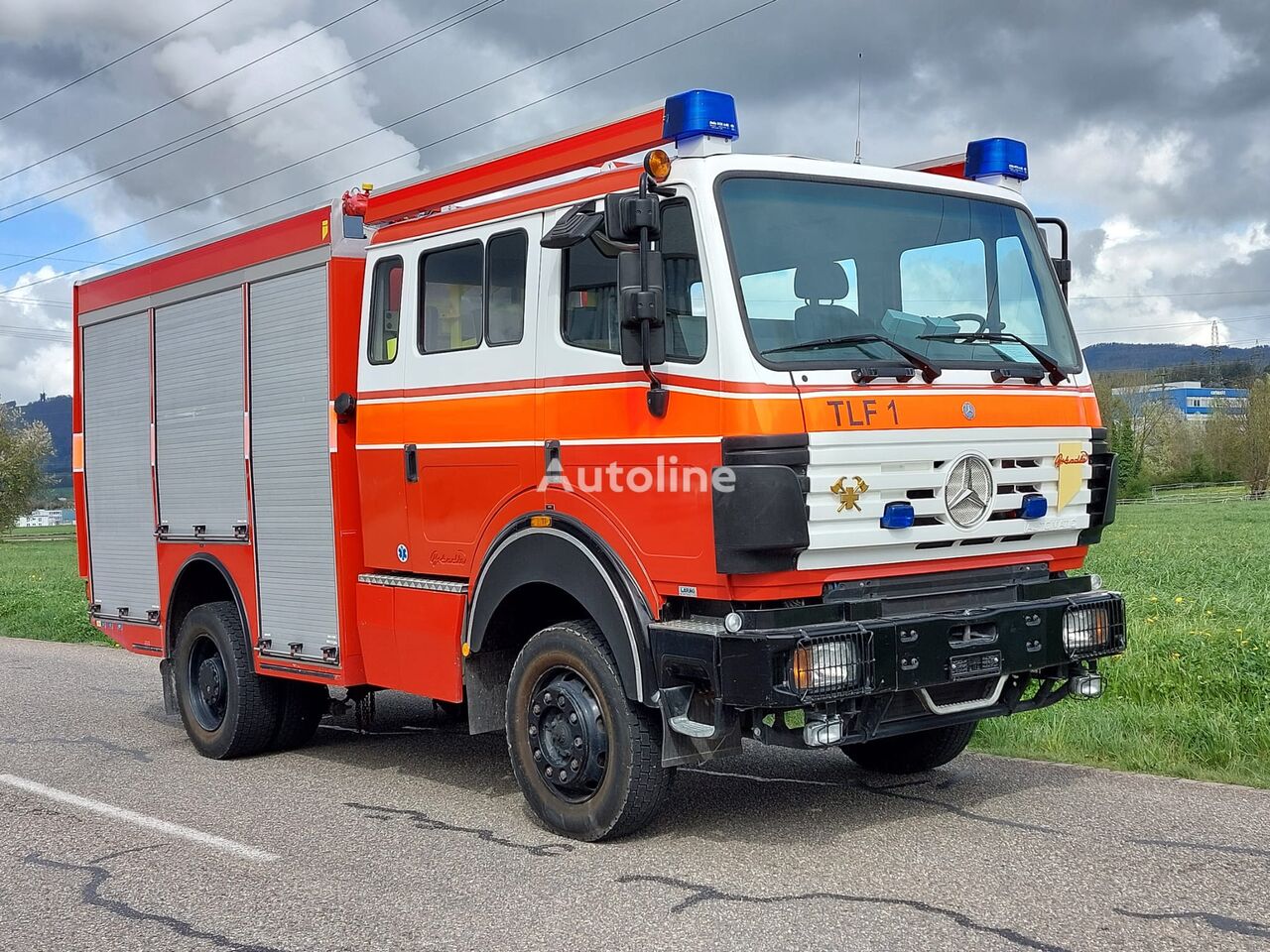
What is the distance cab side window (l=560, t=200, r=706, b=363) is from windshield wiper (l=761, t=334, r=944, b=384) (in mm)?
372

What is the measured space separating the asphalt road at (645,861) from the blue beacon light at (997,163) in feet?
9.49

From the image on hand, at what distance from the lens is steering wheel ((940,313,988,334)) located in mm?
6039

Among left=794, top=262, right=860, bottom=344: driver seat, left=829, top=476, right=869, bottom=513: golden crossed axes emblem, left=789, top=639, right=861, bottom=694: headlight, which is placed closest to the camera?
left=789, top=639, right=861, bottom=694: headlight

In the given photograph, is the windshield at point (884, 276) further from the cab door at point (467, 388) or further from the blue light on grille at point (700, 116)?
the cab door at point (467, 388)

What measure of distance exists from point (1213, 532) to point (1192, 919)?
29328mm

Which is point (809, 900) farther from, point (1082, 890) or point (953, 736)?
point (953, 736)

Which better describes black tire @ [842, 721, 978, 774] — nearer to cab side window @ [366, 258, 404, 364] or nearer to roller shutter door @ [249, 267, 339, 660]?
roller shutter door @ [249, 267, 339, 660]

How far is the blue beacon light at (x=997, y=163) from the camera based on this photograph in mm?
6574

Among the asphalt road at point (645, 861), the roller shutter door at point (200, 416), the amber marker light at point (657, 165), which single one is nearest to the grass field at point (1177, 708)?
the asphalt road at point (645, 861)

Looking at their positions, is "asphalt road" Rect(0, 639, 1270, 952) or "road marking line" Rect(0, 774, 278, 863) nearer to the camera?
"asphalt road" Rect(0, 639, 1270, 952)

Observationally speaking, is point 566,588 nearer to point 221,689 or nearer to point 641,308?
point 641,308

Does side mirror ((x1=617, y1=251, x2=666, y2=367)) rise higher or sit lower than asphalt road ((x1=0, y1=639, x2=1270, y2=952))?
higher

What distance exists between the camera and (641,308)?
5324mm

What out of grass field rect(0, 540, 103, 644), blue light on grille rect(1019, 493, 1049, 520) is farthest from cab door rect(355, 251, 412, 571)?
grass field rect(0, 540, 103, 644)
